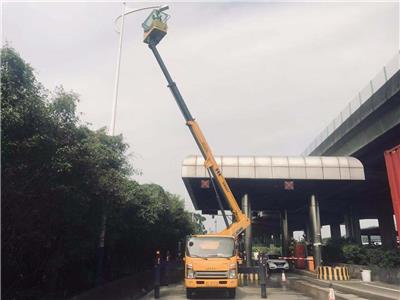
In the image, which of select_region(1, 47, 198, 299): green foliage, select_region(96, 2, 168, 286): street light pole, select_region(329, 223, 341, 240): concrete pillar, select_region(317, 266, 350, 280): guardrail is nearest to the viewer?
select_region(1, 47, 198, 299): green foliage

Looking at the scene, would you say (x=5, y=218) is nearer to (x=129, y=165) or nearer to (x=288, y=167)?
(x=129, y=165)

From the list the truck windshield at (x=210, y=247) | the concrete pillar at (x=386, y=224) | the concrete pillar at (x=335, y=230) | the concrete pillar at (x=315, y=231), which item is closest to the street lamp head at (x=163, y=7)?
the truck windshield at (x=210, y=247)

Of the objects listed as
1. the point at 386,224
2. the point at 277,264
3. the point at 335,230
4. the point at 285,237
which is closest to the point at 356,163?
the point at 277,264

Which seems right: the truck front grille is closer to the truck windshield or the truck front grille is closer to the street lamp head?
the truck windshield

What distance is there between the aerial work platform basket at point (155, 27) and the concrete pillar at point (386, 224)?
38100 mm

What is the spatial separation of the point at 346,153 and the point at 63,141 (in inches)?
1013

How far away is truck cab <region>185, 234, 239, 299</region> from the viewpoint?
14.9m

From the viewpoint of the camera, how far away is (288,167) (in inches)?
1156

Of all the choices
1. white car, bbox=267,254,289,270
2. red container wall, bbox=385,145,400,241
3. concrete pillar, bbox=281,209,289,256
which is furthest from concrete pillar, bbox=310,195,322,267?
concrete pillar, bbox=281,209,289,256

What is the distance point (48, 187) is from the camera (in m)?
10.2

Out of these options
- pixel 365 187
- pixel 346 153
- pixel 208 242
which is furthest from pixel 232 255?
pixel 365 187

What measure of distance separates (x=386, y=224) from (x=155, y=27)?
131 ft

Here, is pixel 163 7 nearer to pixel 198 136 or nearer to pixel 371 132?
pixel 198 136

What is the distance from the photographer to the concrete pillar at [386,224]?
4675 cm
